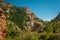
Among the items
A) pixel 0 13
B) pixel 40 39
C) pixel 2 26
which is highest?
pixel 0 13

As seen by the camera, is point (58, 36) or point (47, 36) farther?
point (47, 36)

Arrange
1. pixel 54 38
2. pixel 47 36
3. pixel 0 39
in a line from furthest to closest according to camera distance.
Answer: pixel 47 36 < pixel 54 38 < pixel 0 39

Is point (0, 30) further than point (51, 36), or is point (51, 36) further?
point (51, 36)

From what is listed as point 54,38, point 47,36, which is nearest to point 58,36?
point 54,38

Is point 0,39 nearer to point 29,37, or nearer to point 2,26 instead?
point 2,26

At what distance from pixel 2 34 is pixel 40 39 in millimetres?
22754

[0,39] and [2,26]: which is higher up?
[2,26]

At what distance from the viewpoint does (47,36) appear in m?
94.8

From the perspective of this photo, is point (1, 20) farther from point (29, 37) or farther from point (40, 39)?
point (40, 39)

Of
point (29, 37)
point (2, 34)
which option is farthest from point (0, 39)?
point (29, 37)

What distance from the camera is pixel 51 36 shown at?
3639 inches

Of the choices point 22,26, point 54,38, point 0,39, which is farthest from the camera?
point 22,26

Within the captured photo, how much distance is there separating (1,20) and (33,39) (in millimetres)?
17289

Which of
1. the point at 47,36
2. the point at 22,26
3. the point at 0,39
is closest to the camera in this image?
the point at 0,39
